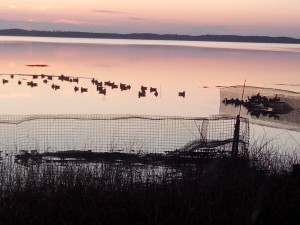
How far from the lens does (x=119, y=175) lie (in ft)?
28.8

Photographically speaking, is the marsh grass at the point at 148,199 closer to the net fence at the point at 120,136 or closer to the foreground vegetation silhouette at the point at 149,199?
the foreground vegetation silhouette at the point at 149,199

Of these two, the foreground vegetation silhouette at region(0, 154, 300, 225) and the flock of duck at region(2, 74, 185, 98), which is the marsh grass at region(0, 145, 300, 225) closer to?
the foreground vegetation silhouette at region(0, 154, 300, 225)

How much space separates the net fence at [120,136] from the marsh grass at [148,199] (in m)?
4.88

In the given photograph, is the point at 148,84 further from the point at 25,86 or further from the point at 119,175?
the point at 119,175

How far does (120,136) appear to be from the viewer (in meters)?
16.0

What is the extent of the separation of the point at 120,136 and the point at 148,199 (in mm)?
8494

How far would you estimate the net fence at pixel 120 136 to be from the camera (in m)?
14.4

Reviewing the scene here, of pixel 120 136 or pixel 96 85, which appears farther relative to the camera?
pixel 96 85

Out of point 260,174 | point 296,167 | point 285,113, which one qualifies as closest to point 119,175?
point 260,174

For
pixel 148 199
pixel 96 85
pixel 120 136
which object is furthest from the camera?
pixel 96 85

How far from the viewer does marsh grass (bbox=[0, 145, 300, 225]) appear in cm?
695

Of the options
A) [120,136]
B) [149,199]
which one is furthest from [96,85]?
[149,199]

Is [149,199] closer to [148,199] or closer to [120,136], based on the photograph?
[148,199]

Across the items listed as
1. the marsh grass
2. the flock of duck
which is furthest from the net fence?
the flock of duck
